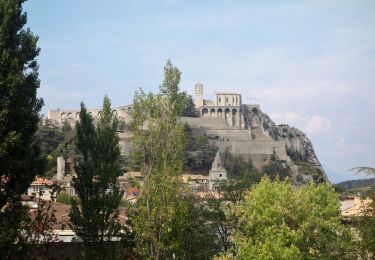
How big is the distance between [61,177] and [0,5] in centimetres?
6822

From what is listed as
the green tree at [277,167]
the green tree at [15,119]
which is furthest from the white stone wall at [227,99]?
the green tree at [15,119]

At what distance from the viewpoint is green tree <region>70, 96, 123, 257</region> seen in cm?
2397

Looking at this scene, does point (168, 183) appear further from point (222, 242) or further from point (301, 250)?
point (222, 242)

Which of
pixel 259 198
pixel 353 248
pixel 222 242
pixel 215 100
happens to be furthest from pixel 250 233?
pixel 215 100

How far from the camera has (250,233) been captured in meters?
26.0

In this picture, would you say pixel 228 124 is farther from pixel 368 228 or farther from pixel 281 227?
pixel 368 228

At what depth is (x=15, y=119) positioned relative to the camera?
16750 millimetres

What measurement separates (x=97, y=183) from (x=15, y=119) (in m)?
8.65

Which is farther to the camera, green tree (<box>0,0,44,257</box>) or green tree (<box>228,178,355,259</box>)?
green tree (<box>228,178,355,259</box>)

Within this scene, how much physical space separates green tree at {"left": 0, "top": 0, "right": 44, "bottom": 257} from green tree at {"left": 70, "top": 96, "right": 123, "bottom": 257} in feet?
22.6

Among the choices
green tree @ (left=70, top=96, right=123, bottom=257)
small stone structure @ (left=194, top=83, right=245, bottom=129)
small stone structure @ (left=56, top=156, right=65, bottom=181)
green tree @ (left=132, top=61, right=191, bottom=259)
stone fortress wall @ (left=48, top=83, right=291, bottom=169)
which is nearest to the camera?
green tree @ (left=132, top=61, right=191, bottom=259)

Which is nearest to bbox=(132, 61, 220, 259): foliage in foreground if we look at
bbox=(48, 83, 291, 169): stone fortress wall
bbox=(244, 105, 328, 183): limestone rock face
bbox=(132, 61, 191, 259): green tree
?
bbox=(132, 61, 191, 259): green tree

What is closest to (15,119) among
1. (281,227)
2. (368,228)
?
(368,228)

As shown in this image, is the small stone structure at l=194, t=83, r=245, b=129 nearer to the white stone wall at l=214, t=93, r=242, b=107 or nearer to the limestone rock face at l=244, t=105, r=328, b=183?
the white stone wall at l=214, t=93, r=242, b=107
